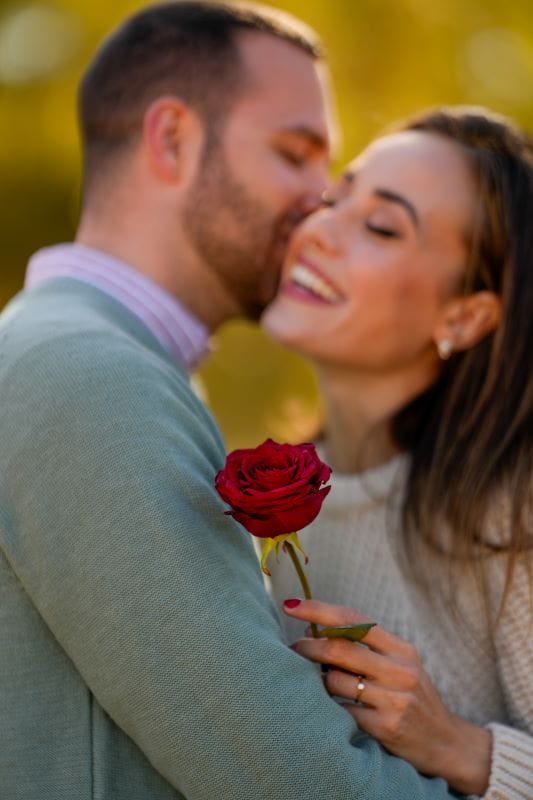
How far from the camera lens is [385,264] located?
331 cm

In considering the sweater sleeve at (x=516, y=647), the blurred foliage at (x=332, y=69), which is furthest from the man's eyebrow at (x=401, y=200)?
the blurred foliage at (x=332, y=69)

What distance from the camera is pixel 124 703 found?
2023 mm

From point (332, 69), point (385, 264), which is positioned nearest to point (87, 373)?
point (385, 264)

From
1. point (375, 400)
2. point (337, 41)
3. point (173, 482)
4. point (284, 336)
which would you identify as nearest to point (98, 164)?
point (284, 336)

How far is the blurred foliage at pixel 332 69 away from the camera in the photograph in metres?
8.03

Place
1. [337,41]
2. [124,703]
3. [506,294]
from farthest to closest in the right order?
[337,41] < [506,294] < [124,703]

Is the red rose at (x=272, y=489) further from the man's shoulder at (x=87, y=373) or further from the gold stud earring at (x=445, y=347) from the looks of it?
the gold stud earring at (x=445, y=347)

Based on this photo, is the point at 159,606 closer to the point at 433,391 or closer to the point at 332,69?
the point at 433,391

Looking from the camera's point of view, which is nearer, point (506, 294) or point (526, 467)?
point (526, 467)

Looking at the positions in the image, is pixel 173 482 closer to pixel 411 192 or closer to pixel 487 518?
pixel 487 518

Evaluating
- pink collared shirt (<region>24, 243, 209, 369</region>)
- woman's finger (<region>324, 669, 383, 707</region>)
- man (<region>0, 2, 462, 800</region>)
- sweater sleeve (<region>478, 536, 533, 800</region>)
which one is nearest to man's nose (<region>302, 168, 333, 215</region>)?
pink collared shirt (<region>24, 243, 209, 369</region>)

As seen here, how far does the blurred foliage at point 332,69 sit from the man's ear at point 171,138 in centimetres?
450

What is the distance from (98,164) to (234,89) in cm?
45

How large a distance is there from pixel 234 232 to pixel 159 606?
163cm
